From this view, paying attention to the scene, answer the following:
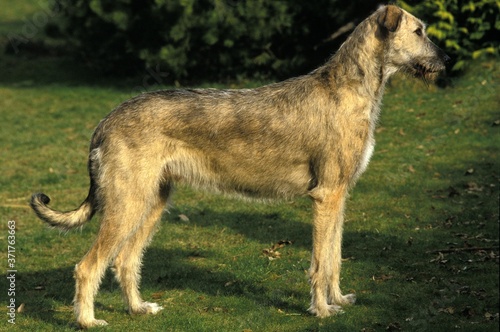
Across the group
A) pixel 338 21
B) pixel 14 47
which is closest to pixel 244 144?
pixel 338 21

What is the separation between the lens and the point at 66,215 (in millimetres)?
7387

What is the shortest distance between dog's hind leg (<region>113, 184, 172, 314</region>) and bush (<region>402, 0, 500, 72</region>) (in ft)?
31.3

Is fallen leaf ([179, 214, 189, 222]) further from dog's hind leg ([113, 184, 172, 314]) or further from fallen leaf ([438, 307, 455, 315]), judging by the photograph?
fallen leaf ([438, 307, 455, 315])

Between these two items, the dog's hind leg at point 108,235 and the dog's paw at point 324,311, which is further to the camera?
the dog's paw at point 324,311

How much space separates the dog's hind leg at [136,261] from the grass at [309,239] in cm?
17

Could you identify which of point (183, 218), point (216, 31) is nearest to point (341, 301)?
point (183, 218)

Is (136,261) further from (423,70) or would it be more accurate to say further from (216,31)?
(216,31)

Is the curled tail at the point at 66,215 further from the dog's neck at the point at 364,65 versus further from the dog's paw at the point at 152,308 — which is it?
the dog's neck at the point at 364,65

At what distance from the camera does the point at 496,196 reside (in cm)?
1146

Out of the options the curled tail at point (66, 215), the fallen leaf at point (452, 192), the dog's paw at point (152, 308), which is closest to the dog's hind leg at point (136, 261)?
the dog's paw at point (152, 308)

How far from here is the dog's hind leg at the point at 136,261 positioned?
7.69 m

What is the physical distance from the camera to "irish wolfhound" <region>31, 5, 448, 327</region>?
7.19 meters

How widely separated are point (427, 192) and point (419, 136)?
9.34 ft

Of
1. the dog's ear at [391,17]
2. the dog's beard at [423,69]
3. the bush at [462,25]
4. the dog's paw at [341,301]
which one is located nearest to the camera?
the dog's ear at [391,17]
